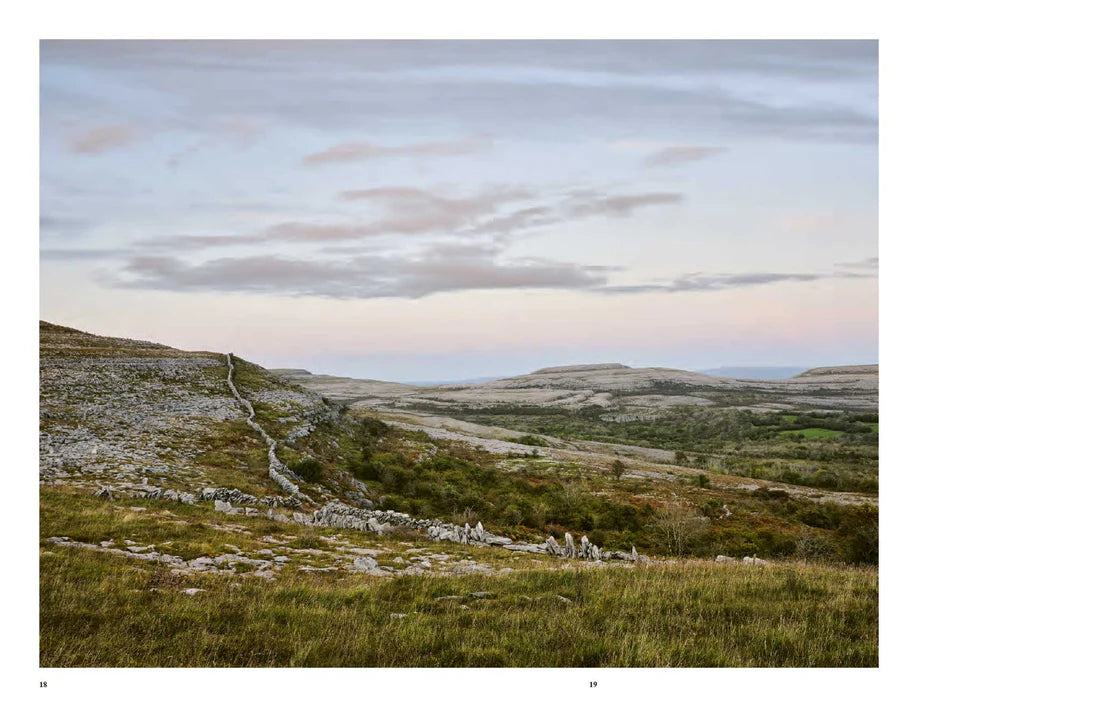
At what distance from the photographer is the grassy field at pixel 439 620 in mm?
6023

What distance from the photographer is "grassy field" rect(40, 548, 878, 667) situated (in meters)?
6.02

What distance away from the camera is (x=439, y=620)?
6336mm

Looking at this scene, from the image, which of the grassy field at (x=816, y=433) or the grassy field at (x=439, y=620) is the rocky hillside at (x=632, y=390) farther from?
the grassy field at (x=439, y=620)

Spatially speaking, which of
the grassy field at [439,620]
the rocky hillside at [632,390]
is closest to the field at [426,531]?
the grassy field at [439,620]

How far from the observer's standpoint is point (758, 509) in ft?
32.8

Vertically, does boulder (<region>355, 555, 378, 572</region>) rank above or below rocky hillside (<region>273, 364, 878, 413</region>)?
below

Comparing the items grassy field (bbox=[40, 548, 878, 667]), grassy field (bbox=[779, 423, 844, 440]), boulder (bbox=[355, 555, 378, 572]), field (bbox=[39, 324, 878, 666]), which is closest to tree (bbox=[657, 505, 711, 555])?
field (bbox=[39, 324, 878, 666])

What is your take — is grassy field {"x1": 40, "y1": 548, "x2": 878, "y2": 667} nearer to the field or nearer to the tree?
the field

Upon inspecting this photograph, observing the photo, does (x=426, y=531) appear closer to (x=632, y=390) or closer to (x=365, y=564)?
(x=365, y=564)

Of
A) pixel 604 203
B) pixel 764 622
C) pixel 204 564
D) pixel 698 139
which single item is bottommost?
pixel 764 622

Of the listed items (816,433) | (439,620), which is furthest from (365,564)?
(816,433)
